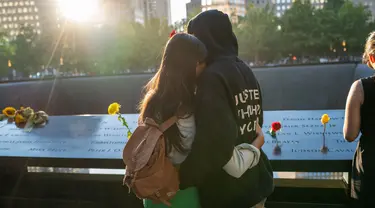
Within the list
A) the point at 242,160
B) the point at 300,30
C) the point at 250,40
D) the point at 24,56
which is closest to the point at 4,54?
the point at 24,56

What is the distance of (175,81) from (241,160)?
0.47 metres

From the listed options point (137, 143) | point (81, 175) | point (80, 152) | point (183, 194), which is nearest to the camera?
point (137, 143)

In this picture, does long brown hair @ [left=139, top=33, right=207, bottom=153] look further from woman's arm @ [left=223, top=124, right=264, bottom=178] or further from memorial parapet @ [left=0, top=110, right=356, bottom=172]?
memorial parapet @ [left=0, top=110, right=356, bottom=172]

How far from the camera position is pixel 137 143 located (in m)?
1.63

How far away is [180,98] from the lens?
161 cm

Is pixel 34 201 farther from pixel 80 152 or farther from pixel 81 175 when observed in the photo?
pixel 80 152

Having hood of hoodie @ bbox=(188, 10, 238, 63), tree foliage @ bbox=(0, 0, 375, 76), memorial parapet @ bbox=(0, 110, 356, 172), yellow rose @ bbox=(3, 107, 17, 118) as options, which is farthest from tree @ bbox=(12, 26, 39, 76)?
hood of hoodie @ bbox=(188, 10, 238, 63)

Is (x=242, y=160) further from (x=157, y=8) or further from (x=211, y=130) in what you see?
(x=157, y=8)

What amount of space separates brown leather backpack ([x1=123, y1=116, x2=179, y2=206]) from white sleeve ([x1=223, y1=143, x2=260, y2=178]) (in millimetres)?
274

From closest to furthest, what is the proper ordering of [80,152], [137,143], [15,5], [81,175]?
[137,143]
[80,152]
[81,175]
[15,5]

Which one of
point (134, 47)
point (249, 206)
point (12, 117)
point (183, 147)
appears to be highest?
point (183, 147)

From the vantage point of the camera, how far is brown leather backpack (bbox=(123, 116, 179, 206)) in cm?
160

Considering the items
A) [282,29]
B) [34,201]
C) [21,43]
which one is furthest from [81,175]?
[21,43]

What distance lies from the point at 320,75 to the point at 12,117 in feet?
39.2
